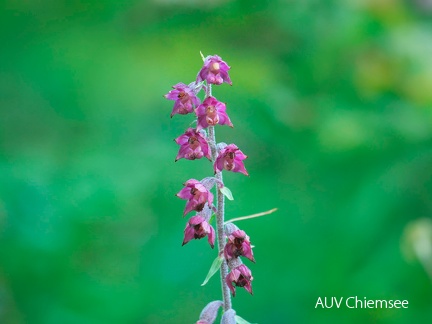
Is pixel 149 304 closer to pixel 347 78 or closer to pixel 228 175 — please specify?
pixel 228 175

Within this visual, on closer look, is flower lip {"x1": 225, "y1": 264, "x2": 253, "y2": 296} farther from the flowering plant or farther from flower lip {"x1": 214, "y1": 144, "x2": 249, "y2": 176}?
flower lip {"x1": 214, "y1": 144, "x2": 249, "y2": 176}

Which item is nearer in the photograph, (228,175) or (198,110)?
(198,110)

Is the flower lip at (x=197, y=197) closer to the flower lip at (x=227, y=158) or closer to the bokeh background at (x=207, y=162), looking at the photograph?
the flower lip at (x=227, y=158)

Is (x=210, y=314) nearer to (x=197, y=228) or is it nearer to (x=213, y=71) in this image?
(x=197, y=228)

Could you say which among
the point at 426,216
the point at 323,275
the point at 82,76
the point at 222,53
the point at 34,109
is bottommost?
the point at 323,275

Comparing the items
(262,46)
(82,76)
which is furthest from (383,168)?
(82,76)

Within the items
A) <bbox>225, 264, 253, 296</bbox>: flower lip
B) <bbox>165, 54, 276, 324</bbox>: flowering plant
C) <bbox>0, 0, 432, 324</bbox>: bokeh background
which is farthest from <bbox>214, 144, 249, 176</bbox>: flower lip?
<bbox>0, 0, 432, 324</bbox>: bokeh background

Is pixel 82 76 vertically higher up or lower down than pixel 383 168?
higher up
